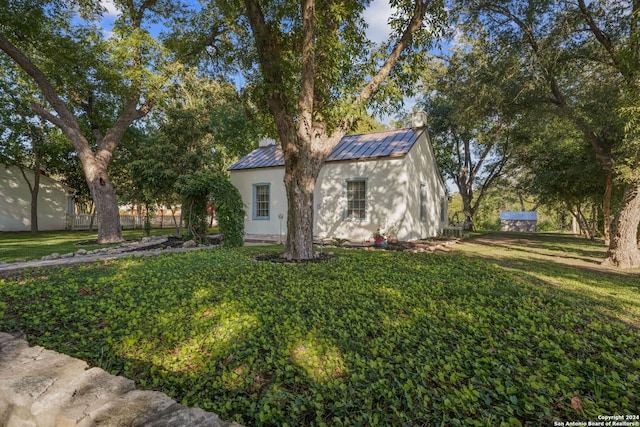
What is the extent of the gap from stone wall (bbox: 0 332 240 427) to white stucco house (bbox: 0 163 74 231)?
75.1 feet

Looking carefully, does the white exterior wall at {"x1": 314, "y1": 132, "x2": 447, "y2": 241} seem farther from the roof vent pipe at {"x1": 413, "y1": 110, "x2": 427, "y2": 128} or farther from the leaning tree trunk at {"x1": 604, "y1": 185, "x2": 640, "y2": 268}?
the leaning tree trunk at {"x1": 604, "y1": 185, "x2": 640, "y2": 268}

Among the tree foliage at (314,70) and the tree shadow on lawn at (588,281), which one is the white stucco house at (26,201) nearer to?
the tree foliage at (314,70)

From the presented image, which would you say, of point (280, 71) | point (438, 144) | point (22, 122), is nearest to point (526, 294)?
point (280, 71)

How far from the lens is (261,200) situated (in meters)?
14.8

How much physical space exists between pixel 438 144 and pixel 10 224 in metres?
28.4

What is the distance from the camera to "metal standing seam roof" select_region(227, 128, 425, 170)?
40.3 ft

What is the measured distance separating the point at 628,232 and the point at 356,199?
8026mm

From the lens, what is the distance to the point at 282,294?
14.0 feet

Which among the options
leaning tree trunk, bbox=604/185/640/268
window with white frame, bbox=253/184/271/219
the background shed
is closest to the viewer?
leaning tree trunk, bbox=604/185/640/268

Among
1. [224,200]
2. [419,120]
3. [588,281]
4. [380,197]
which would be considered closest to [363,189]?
[380,197]

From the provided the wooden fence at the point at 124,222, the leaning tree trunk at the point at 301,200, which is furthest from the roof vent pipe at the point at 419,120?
the wooden fence at the point at 124,222

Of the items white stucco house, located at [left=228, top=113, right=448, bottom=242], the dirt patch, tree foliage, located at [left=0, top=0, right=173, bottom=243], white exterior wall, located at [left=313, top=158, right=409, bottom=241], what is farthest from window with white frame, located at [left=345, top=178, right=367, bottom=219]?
tree foliage, located at [left=0, top=0, right=173, bottom=243]

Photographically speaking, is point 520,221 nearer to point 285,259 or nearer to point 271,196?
point 271,196

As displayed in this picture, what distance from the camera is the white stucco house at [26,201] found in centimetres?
1889
